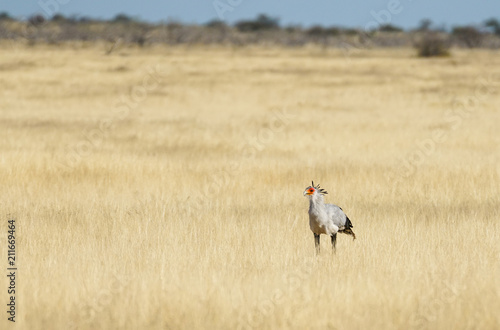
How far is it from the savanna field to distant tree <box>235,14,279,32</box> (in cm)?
9260

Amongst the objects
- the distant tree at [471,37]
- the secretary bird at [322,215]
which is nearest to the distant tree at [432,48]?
the distant tree at [471,37]

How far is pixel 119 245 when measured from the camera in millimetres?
8422

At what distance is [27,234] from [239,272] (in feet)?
9.78

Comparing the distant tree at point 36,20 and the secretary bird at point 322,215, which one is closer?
the secretary bird at point 322,215

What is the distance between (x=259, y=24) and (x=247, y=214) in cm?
11799

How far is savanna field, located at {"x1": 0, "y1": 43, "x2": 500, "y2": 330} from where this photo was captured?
6.03 meters

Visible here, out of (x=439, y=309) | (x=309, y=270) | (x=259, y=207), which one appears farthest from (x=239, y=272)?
(x=259, y=207)

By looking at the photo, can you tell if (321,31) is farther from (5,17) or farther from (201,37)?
(5,17)

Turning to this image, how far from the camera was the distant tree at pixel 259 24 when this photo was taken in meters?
120

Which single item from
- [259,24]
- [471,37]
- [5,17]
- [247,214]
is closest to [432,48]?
[471,37]

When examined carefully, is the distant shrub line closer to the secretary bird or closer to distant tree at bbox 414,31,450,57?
distant tree at bbox 414,31,450,57

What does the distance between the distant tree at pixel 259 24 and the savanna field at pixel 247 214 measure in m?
92.6

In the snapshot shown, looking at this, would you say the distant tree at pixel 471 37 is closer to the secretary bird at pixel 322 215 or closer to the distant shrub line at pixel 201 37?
the distant shrub line at pixel 201 37

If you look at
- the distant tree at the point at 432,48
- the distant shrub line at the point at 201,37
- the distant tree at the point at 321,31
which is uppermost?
the distant tree at the point at 321,31
